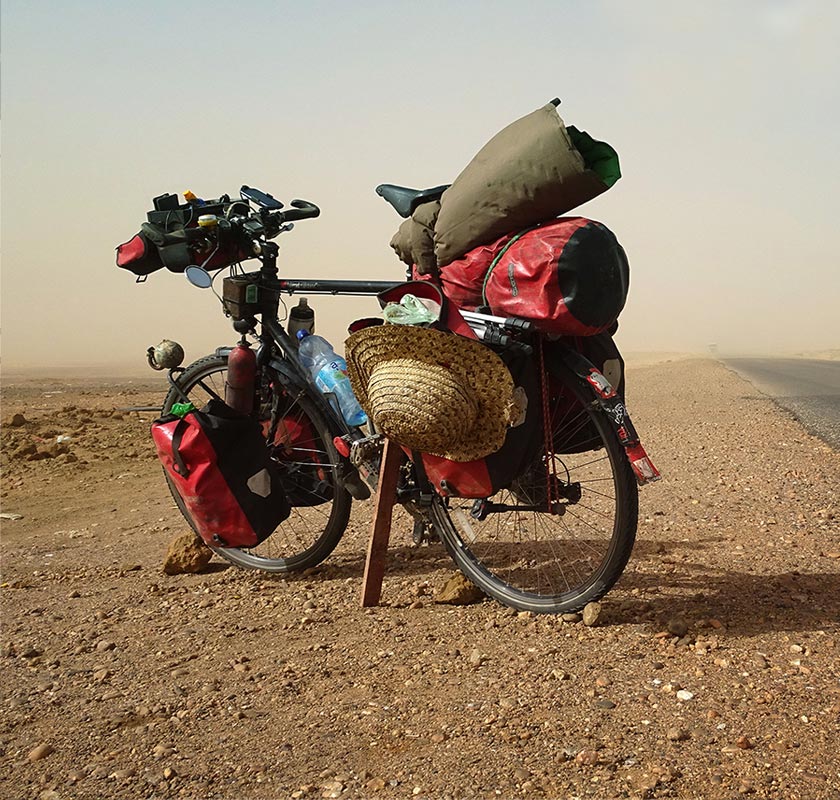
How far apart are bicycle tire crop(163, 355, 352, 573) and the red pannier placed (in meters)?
1.38

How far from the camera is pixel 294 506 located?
4.42 meters

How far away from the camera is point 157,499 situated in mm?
6844

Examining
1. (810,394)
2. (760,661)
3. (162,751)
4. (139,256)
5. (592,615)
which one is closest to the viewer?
(162,751)

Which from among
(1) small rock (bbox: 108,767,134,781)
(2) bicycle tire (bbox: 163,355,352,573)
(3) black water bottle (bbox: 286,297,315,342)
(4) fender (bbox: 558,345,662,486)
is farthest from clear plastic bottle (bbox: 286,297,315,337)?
(1) small rock (bbox: 108,767,134,781)

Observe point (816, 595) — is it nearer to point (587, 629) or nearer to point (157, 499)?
point (587, 629)

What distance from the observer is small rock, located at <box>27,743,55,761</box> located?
271 cm

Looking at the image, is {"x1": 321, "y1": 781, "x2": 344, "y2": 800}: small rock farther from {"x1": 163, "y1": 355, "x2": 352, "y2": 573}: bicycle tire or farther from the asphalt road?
the asphalt road

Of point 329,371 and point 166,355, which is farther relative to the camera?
point 166,355

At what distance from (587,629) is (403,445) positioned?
1001mm

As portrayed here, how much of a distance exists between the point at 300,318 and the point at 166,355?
0.79 m

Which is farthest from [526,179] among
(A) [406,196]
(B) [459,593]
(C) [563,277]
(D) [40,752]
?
(D) [40,752]

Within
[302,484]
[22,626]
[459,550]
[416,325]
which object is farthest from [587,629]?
[22,626]

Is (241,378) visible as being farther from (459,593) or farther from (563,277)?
(563,277)

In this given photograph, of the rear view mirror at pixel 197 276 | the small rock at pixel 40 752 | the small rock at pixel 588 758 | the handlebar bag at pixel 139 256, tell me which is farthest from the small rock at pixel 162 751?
the handlebar bag at pixel 139 256
